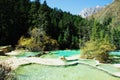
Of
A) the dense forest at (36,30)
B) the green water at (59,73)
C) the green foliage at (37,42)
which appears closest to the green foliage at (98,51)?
the green water at (59,73)

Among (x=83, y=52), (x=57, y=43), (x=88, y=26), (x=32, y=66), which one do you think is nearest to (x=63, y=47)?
(x=57, y=43)

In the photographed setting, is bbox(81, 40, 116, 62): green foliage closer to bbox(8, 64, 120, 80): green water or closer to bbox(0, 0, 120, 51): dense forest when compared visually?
bbox(8, 64, 120, 80): green water

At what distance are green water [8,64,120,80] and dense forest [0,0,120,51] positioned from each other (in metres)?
24.2

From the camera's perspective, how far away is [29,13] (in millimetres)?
63688

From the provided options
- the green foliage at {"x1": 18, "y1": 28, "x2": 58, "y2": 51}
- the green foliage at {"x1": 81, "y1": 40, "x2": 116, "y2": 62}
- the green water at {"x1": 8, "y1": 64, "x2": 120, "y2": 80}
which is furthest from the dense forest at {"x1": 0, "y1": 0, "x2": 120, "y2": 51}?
the green water at {"x1": 8, "y1": 64, "x2": 120, "y2": 80}

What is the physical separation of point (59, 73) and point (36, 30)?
34.4m

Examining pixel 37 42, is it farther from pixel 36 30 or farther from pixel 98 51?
pixel 98 51

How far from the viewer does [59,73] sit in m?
22.0

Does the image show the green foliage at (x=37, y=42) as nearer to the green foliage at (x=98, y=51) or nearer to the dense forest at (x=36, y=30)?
the dense forest at (x=36, y=30)

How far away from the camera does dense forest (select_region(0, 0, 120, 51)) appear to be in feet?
180

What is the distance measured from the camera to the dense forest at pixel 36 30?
180 ft

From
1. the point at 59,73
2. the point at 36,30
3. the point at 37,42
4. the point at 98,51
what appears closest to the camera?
the point at 59,73

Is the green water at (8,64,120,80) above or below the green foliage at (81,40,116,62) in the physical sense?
below

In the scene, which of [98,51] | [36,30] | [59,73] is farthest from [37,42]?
[59,73]
